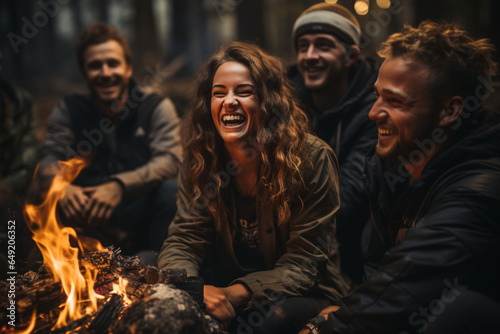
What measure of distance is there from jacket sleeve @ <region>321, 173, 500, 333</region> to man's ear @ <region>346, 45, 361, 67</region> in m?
2.22

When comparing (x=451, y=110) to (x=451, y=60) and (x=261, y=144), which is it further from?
(x=261, y=144)

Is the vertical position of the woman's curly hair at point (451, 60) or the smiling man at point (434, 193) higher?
the woman's curly hair at point (451, 60)

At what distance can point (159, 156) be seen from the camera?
4121 millimetres

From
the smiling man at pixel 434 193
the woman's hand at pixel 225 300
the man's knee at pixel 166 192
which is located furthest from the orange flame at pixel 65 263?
the smiling man at pixel 434 193

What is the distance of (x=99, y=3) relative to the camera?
15.0 m

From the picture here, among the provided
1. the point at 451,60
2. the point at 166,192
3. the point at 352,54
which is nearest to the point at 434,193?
the point at 451,60

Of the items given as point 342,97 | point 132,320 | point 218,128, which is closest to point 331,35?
point 342,97

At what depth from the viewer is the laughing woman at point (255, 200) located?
256 cm

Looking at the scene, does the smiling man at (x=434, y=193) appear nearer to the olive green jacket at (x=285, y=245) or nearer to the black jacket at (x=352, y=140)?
the olive green jacket at (x=285, y=245)

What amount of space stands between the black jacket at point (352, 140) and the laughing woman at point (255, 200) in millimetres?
479

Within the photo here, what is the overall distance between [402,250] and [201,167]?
1.49m

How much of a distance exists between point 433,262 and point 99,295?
6.06ft

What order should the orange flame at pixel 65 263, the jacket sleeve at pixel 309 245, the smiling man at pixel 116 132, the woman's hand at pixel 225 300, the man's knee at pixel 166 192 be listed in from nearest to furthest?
1. the orange flame at pixel 65 263
2. the woman's hand at pixel 225 300
3. the jacket sleeve at pixel 309 245
4. the man's knee at pixel 166 192
5. the smiling man at pixel 116 132

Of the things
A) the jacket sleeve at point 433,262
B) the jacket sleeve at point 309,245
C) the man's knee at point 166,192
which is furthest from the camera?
the man's knee at point 166,192
